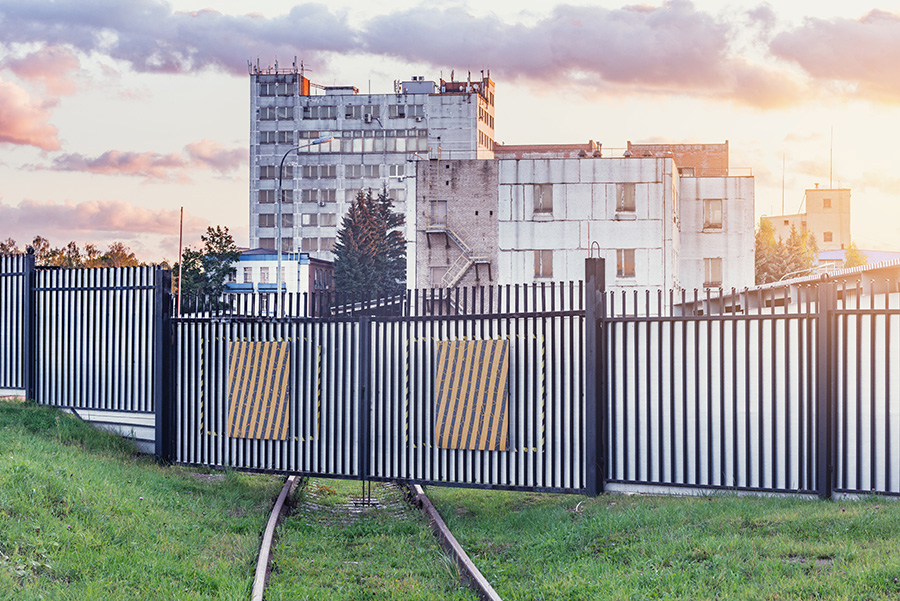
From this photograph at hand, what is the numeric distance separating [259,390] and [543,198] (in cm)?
4855

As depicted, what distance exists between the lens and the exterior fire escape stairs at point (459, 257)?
61656mm

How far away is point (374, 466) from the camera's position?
39.3ft

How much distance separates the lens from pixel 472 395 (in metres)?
11.5

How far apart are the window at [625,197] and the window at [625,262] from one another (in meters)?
2.53

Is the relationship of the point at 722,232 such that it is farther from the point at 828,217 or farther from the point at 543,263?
the point at 828,217

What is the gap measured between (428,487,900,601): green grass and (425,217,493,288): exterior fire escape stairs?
50893 mm

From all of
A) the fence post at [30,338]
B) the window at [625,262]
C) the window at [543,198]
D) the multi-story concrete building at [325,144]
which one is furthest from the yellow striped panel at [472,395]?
the multi-story concrete building at [325,144]

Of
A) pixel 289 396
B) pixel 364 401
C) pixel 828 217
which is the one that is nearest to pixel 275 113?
pixel 828 217

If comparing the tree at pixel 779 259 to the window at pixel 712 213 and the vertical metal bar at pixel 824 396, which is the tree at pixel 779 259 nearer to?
the window at pixel 712 213

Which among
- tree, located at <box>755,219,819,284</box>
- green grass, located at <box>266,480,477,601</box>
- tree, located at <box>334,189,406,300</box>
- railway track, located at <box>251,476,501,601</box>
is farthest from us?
tree, located at <box>755,219,819,284</box>

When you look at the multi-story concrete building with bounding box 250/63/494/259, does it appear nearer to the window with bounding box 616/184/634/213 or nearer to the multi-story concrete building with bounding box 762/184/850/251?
the multi-story concrete building with bounding box 762/184/850/251

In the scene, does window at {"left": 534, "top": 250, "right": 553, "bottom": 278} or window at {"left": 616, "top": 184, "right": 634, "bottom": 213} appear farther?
window at {"left": 534, "top": 250, "right": 553, "bottom": 278}

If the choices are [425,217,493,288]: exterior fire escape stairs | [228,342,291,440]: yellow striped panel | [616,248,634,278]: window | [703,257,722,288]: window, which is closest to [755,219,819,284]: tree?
[703,257,722,288]: window

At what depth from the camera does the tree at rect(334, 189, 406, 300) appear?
94.4m
